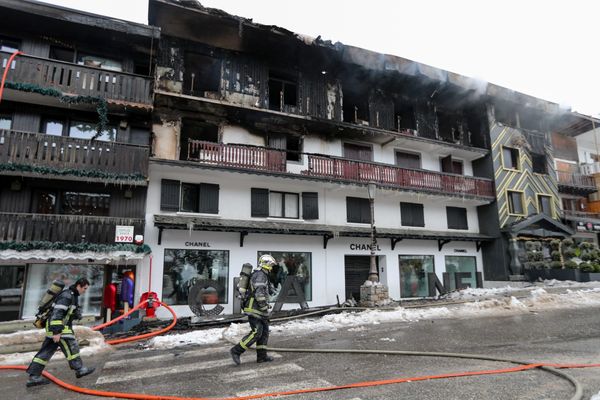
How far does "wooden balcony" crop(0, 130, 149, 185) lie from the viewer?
529 inches

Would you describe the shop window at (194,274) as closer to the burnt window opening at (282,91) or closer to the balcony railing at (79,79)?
the balcony railing at (79,79)

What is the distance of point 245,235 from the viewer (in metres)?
16.8

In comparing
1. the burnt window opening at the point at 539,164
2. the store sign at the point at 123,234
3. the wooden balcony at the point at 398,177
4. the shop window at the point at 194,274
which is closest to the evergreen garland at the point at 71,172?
the store sign at the point at 123,234

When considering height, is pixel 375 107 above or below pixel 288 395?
above

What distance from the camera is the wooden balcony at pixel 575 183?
28328 millimetres

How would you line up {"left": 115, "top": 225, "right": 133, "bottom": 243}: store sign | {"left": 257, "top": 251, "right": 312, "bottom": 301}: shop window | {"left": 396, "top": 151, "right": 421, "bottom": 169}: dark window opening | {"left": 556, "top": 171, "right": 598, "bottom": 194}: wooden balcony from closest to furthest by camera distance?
{"left": 115, "top": 225, "right": 133, "bottom": 243}: store sign < {"left": 257, "top": 251, "right": 312, "bottom": 301}: shop window < {"left": 396, "top": 151, "right": 421, "bottom": 169}: dark window opening < {"left": 556, "top": 171, "right": 598, "bottom": 194}: wooden balcony

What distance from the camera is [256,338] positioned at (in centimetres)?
715

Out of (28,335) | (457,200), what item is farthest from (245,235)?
(457,200)

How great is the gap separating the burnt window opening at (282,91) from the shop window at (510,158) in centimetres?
1478

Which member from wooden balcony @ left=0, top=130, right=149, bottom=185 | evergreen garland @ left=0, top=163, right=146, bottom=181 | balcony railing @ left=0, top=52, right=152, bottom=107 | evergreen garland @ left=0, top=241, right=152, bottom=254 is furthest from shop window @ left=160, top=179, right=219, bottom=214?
balcony railing @ left=0, top=52, right=152, bottom=107

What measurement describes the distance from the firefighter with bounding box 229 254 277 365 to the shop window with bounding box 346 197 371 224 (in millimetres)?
12744

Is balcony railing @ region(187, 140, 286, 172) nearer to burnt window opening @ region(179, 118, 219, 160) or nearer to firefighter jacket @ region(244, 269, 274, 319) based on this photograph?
burnt window opening @ region(179, 118, 219, 160)

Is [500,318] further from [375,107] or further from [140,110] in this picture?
[140,110]

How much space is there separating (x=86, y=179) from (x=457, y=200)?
64.5 ft
